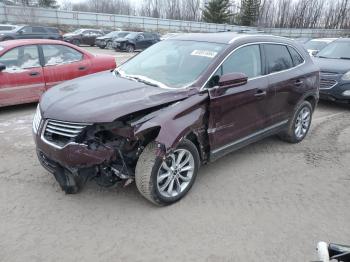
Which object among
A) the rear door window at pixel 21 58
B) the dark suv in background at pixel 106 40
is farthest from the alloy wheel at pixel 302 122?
the dark suv in background at pixel 106 40

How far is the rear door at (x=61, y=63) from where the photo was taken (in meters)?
7.25

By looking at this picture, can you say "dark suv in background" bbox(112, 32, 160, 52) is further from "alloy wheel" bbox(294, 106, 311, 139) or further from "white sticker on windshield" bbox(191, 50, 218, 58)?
"white sticker on windshield" bbox(191, 50, 218, 58)

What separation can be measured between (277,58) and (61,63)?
4679 mm

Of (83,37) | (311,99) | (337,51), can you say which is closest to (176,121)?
(311,99)

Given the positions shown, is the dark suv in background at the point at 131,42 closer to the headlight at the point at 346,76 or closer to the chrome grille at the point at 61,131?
the headlight at the point at 346,76

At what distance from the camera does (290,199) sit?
157 inches

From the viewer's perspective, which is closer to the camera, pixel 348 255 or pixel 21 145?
pixel 348 255

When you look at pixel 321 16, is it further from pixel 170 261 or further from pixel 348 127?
pixel 170 261

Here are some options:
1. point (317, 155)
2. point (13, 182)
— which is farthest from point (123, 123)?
point (317, 155)

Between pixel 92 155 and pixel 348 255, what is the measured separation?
2285 mm

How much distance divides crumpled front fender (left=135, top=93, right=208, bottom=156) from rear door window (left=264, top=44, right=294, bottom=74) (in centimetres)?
149

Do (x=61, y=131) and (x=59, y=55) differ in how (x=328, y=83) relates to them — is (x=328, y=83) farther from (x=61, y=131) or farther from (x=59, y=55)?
(x=61, y=131)

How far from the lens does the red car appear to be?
6.71 meters

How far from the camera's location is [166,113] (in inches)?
139
